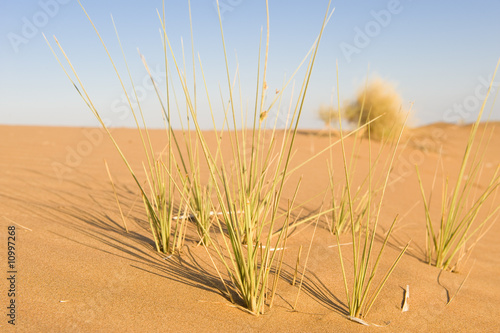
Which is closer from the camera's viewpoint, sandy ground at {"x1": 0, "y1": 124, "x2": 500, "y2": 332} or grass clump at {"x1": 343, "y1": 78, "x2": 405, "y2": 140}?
sandy ground at {"x1": 0, "y1": 124, "x2": 500, "y2": 332}

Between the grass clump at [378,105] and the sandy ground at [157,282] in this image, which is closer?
the sandy ground at [157,282]

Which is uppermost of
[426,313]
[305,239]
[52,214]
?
[52,214]

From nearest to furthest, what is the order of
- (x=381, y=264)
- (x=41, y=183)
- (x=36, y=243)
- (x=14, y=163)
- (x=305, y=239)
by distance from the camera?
(x=36, y=243) < (x=381, y=264) < (x=305, y=239) < (x=41, y=183) < (x=14, y=163)

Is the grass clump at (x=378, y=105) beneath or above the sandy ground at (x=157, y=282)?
above

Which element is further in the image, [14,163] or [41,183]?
[14,163]

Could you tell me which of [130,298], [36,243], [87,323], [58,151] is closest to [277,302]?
[130,298]

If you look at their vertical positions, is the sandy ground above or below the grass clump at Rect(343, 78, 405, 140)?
below

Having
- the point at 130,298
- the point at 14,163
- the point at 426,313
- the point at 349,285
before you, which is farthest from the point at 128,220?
the point at 14,163

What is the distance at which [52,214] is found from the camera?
6.81 feet

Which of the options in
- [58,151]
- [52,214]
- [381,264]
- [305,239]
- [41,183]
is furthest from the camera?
[58,151]

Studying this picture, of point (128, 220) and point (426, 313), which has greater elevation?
point (128, 220)

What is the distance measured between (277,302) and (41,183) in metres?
2.14

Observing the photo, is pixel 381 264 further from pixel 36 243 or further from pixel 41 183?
pixel 41 183

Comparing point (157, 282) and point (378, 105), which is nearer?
point (157, 282)
